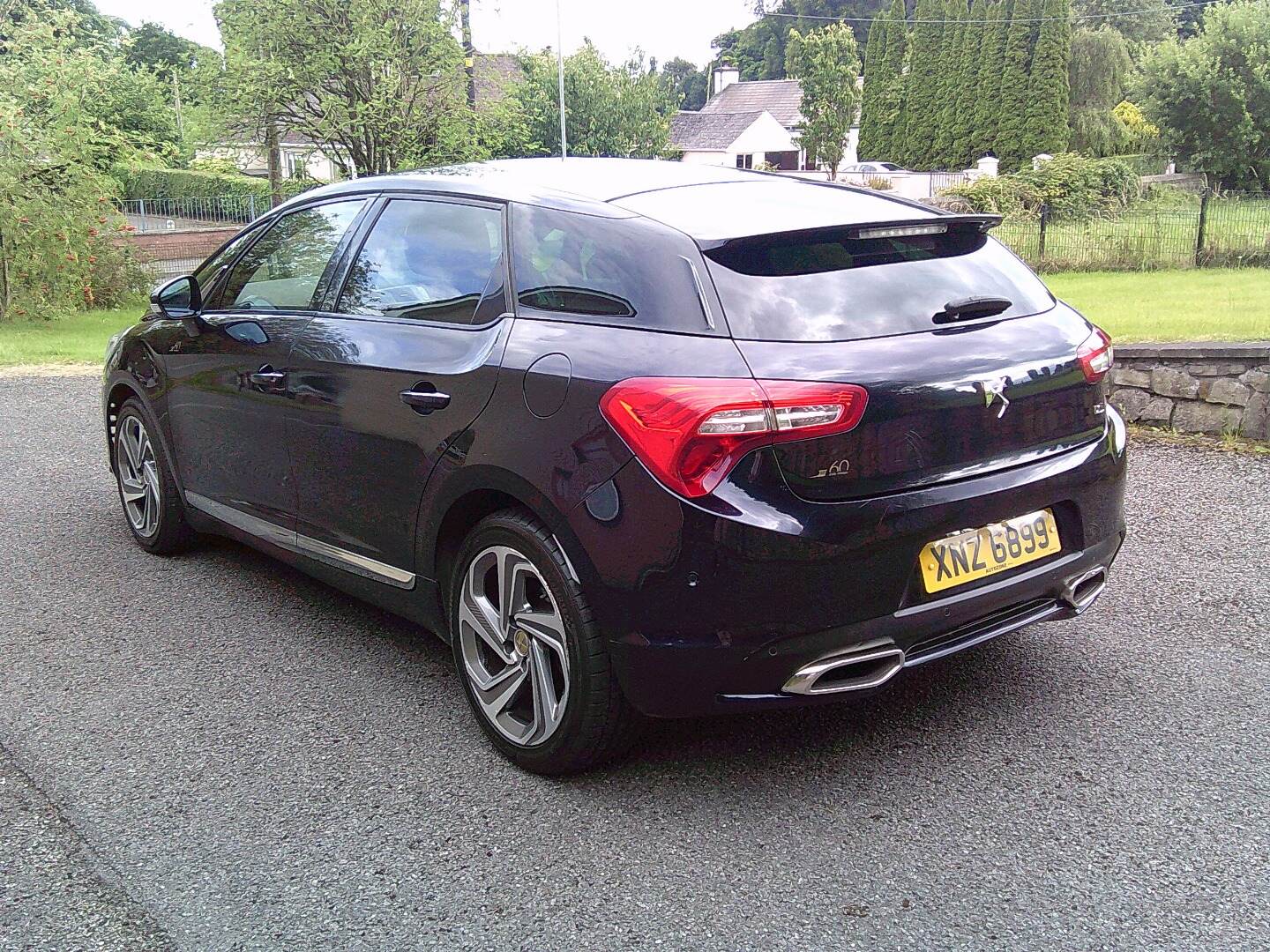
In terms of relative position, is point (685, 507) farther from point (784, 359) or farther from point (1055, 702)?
point (1055, 702)

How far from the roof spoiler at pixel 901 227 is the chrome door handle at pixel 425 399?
0.90 metres

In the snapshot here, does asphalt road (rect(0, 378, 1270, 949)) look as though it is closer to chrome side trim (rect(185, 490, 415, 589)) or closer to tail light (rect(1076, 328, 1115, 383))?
chrome side trim (rect(185, 490, 415, 589))

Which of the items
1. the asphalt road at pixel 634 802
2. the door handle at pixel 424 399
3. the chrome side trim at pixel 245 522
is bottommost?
the asphalt road at pixel 634 802

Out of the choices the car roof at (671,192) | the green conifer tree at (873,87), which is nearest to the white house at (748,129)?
the green conifer tree at (873,87)

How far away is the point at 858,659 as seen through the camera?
293cm

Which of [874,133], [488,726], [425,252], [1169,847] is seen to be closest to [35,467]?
[425,252]

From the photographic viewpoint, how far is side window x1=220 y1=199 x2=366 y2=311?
14.1 feet

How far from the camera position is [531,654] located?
3.32 meters

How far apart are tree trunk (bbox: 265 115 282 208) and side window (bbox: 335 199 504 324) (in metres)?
20.3

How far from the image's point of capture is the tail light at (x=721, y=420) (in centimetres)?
280

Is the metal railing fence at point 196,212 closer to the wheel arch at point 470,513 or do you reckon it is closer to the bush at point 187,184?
the bush at point 187,184

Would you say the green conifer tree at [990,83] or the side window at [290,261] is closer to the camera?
the side window at [290,261]

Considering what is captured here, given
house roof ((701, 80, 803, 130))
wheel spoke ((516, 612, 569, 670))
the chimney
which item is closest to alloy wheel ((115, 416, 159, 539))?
wheel spoke ((516, 612, 569, 670))

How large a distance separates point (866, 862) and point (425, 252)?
7.59ft
